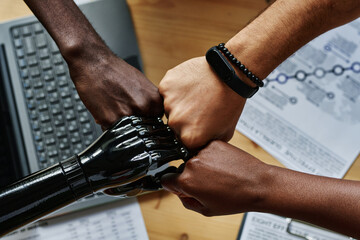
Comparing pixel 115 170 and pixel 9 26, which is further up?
pixel 9 26

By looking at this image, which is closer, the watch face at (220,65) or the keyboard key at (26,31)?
the watch face at (220,65)

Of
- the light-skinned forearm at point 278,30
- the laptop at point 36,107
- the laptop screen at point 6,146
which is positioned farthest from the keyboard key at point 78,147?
the light-skinned forearm at point 278,30

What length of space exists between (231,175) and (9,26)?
50cm

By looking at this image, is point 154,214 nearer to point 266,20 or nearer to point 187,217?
point 187,217

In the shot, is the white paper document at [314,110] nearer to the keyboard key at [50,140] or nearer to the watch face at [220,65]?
the watch face at [220,65]

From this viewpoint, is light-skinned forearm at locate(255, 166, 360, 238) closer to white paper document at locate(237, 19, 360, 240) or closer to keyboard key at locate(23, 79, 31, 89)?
white paper document at locate(237, 19, 360, 240)

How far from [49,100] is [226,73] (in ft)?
1.11

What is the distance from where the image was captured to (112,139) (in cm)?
54

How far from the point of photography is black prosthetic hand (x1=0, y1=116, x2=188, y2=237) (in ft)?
1.61

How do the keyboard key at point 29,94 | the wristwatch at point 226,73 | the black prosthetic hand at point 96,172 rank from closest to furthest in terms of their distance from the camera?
the black prosthetic hand at point 96,172, the wristwatch at point 226,73, the keyboard key at point 29,94

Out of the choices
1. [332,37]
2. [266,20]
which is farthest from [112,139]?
[332,37]

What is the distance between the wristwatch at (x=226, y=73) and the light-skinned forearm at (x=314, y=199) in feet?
0.44

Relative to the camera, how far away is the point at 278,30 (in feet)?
2.05

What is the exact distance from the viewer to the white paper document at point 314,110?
740 mm
